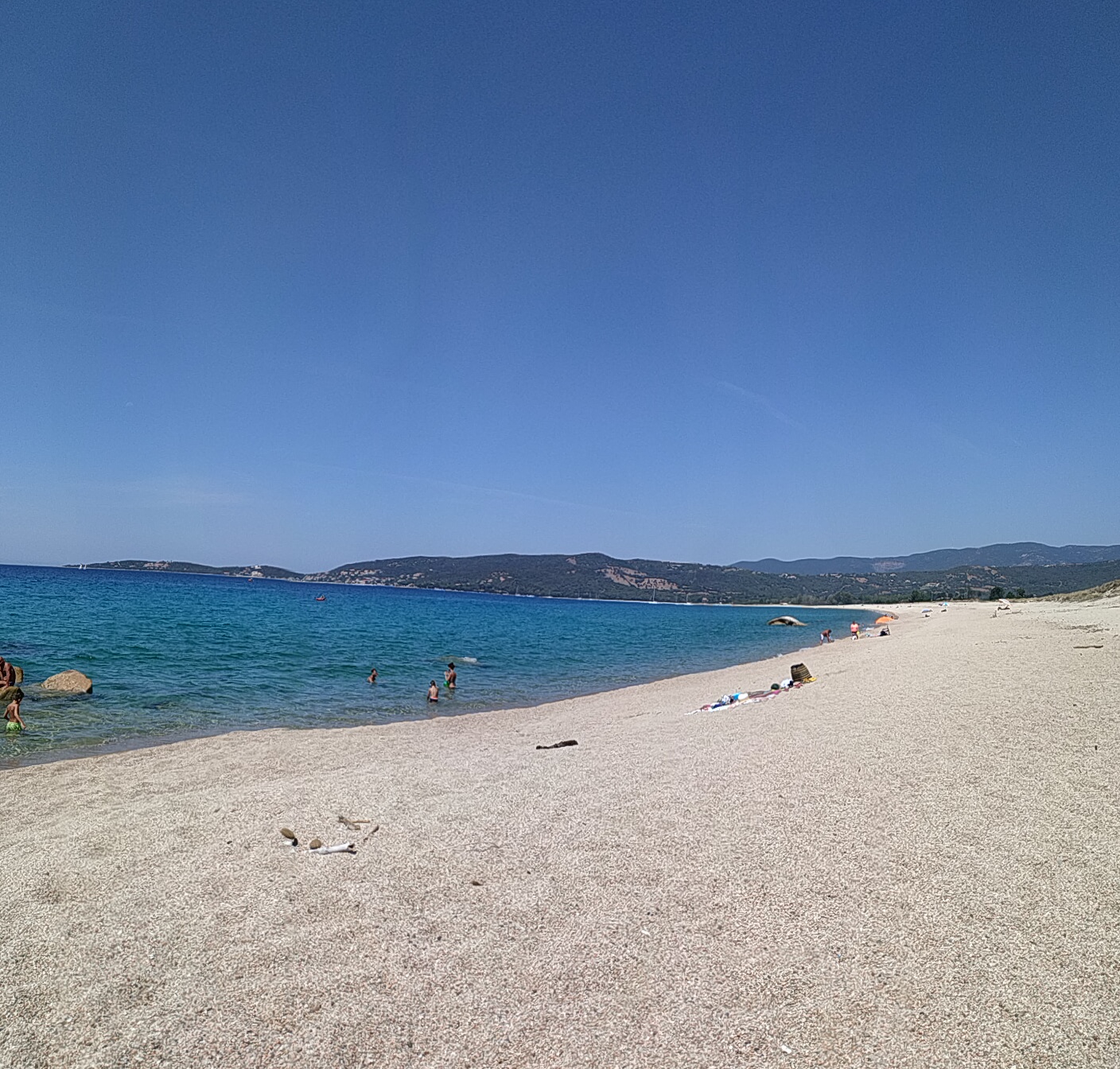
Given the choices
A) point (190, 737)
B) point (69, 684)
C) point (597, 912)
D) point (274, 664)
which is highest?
point (69, 684)

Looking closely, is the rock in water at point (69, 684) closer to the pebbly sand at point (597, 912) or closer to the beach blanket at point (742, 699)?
the pebbly sand at point (597, 912)

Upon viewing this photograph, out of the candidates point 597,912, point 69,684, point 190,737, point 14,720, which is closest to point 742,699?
point 597,912

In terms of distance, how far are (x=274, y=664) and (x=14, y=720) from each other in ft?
40.8

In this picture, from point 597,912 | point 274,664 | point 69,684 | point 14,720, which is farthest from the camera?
point 274,664

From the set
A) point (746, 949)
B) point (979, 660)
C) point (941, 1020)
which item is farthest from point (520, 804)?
point (979, 660)

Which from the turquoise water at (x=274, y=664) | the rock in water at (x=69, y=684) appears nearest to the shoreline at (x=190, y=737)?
the turquoise water at (x=274, y=664)

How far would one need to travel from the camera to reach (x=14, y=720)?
1439cm

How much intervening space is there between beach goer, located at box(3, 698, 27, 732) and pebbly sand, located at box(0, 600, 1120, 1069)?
468 centimetres

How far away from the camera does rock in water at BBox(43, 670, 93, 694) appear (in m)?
18.3

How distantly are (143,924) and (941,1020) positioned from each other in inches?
245

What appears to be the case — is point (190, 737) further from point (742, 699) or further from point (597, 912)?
point (742, 699)

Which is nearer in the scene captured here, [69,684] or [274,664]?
[69,684]

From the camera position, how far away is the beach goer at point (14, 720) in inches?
557

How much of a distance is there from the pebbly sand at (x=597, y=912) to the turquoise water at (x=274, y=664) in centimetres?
593
